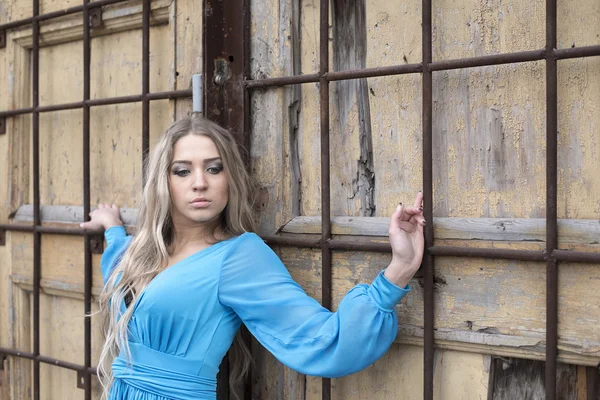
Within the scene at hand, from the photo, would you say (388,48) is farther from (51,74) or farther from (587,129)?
(51,74)

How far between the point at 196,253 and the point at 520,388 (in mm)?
752

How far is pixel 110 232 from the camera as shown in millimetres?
1988

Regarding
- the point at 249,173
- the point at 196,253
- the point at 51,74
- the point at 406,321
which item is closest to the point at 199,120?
the point at 249,173

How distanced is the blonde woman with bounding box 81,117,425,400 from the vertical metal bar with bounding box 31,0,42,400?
578 millimetres

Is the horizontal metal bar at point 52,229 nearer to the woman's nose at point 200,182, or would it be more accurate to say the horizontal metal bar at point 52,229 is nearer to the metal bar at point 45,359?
the metal bar at point 45,359

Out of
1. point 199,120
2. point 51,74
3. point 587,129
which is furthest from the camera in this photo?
point 51,74

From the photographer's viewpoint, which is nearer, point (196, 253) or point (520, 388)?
point (520, 388)

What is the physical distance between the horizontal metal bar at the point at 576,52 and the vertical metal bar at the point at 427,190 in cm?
26

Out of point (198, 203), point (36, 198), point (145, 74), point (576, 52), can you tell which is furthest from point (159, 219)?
point (576, 52)

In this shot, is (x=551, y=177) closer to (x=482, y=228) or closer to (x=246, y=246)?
(x=482, y=228)

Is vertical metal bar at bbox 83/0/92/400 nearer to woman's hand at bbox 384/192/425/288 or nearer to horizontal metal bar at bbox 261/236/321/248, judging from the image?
horizontal metal bar at bbox 261/236/321/248

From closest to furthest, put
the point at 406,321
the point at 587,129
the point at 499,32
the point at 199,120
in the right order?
the point at 587,129 → the point at 499,32 → the point at 406,321 → the point at 199,120

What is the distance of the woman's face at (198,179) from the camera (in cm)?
162

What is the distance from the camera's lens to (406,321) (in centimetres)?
155
